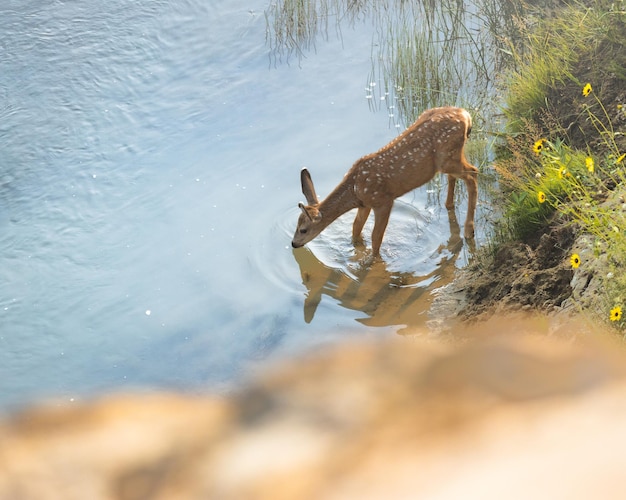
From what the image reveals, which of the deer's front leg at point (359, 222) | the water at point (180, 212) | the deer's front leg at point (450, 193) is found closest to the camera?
the water at point (180, 212)

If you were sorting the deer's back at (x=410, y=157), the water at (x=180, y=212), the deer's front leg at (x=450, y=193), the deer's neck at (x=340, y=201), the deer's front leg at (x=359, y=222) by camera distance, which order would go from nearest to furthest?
the water at (x=180, y=212) → the deer's back at (x=410, y=157) → the deer's neck at (x=340, y=201) → the deer's front leg at (x=359, y=222) → the deer's front leg at (x=450, y=193)

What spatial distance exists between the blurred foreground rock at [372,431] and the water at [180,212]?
0.33 metres

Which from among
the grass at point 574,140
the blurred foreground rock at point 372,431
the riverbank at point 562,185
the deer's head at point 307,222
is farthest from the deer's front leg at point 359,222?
the blurred foreground rock at point 372,431

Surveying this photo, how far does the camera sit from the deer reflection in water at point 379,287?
661 cm

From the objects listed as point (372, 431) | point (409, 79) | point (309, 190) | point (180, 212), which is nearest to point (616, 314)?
point (372, 431)

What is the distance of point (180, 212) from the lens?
790 centimetres

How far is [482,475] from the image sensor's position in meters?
4.80

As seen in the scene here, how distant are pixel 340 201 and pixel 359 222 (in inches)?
12.2

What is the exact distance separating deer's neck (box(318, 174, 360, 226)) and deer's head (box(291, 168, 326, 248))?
0.06 metres

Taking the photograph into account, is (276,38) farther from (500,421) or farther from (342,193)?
(500,421)

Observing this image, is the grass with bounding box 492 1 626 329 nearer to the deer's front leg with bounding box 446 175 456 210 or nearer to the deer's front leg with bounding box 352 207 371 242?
the deer's front leg with bounding box 446 175 456 210

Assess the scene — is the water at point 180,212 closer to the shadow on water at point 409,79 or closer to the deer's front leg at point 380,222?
the shadow on water at point 409,79

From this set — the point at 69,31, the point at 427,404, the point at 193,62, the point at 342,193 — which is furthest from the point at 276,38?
the point at 427,404

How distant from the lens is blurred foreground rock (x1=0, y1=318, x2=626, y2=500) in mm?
4859
